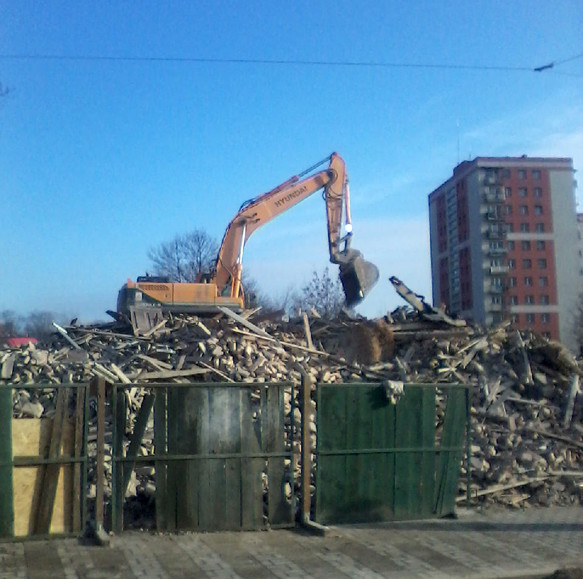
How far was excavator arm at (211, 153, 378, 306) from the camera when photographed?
65.2 ft

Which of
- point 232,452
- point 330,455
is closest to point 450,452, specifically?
point 330,455

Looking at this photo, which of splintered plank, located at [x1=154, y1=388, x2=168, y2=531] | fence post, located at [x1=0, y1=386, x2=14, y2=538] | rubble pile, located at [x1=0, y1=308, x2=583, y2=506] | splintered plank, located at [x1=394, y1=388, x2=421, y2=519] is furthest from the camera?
rubble pile, located at [x1=0, y1=308, x2=583, y2=506]

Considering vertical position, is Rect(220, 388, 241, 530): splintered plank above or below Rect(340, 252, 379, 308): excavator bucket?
below

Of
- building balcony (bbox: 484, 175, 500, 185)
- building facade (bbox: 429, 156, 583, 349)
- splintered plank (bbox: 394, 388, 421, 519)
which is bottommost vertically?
splintered plank (bbox: 394, 388, 421, 519)

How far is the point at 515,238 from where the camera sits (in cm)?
6353

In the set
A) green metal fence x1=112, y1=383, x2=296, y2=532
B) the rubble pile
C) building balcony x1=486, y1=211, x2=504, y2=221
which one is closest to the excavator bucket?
the rubble pile

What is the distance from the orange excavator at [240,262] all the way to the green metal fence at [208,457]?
8.50m

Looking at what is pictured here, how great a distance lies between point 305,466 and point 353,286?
35.5 feet

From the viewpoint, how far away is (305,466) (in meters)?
9.38

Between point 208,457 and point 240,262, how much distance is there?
12960 mm

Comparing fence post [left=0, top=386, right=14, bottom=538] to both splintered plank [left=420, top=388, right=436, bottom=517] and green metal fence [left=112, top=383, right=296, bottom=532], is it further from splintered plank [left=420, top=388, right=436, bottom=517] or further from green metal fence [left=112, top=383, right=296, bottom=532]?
splintered plank [left=420, top=388, right=436, bottom=517]

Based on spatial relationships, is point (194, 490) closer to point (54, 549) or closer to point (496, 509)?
point (54, 549)

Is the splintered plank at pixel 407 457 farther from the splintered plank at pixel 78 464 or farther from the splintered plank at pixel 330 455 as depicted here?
the splintered plank at pixel 78 464

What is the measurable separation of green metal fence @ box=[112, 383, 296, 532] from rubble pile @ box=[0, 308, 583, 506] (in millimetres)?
1855
